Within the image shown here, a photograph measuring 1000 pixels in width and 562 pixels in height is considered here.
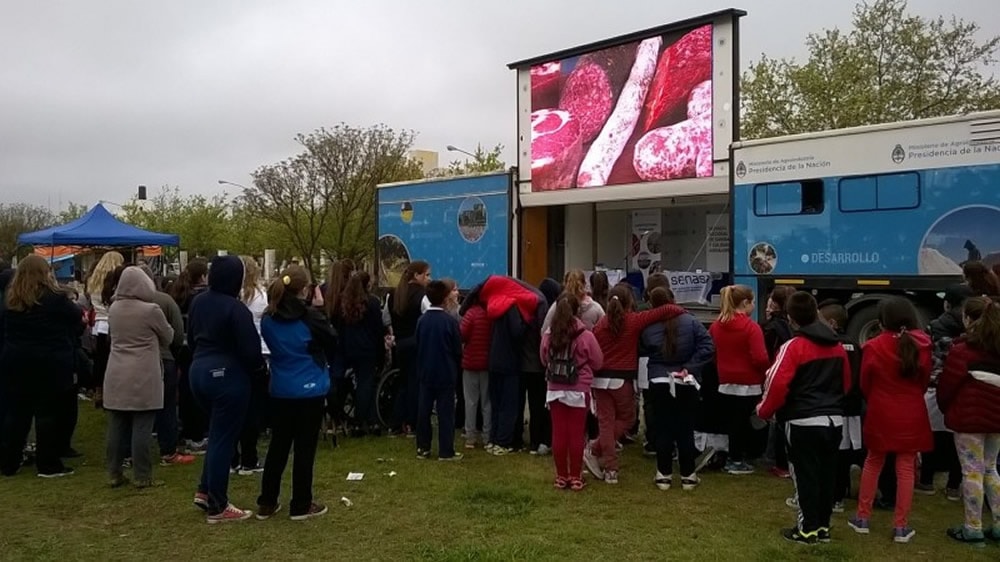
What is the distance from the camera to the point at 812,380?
17.3 ft

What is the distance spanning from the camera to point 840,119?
24109 mm

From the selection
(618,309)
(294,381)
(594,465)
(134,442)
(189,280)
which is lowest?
(594,465)

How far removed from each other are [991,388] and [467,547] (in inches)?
130

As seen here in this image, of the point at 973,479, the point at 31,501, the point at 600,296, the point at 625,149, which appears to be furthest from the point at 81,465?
the point at 625,149

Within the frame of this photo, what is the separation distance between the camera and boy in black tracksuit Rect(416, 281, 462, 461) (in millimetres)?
7641

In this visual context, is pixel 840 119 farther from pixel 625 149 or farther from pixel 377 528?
pixel 377 528

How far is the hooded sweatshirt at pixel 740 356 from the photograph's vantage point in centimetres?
671

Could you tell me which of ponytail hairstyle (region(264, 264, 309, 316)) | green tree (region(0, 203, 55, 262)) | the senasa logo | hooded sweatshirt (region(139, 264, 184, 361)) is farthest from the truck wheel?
green tree (region(0, 203, 55, 262))

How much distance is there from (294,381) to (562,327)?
2001mm

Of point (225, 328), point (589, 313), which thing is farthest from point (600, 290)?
point (225, 328)

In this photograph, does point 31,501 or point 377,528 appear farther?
point 31,501

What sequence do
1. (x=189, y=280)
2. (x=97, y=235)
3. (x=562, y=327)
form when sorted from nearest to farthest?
1. (x=562, y=327)
2. (x=189, y=280)
3. (x=97, y=235)

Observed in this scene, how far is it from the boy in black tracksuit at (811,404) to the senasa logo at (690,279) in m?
7.78

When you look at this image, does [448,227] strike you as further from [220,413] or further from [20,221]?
[20,221]
